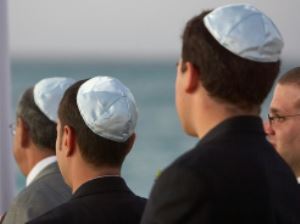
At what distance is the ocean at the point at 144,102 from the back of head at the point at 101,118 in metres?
2.91

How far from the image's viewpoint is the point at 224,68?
2.09 metres

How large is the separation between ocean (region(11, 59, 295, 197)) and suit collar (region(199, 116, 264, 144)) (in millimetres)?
3539

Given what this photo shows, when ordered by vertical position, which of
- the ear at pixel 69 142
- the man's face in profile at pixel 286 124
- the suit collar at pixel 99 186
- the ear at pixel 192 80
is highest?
the ear at pixel 192 80

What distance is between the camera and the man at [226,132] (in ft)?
6.56

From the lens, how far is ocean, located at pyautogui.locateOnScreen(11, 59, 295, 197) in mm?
19281

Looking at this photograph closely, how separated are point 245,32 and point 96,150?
67 centimetres

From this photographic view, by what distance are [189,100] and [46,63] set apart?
42645mm

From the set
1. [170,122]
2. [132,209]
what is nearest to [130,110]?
[132,209]

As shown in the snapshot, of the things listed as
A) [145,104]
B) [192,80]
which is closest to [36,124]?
[192,80]

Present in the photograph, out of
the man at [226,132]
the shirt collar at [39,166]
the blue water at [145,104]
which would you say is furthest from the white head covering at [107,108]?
the blue water at [145,104]

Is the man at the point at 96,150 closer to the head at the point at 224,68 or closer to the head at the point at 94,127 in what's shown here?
the head at the point at 94,127

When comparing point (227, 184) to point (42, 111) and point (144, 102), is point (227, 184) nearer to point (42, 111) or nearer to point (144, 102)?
point (42, 111)

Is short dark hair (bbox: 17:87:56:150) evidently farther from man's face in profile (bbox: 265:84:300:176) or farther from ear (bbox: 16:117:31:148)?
man's face in profile (bbox: 265:84:300:176)

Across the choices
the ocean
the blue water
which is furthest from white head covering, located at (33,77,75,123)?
the blue water
